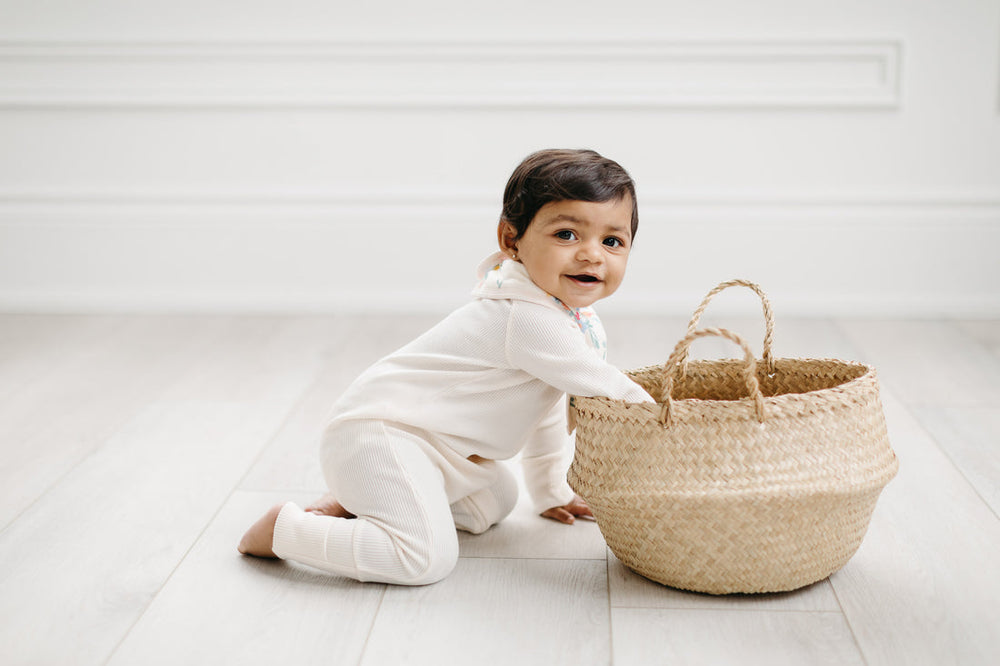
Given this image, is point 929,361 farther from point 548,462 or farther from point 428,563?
point 428,563

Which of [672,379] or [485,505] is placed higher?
[672,379]

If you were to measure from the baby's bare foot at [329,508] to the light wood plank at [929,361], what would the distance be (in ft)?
3.72

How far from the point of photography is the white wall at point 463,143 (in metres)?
2.62

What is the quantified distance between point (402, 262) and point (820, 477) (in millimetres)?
1732

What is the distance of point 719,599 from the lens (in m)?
1.27

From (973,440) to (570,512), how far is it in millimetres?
750

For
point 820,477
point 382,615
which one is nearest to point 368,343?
point 382,615

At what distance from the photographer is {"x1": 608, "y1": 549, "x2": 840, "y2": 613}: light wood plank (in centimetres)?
125

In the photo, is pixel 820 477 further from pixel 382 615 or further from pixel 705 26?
pixel 705 26

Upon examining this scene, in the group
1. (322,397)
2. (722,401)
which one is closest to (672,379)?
(722,401)

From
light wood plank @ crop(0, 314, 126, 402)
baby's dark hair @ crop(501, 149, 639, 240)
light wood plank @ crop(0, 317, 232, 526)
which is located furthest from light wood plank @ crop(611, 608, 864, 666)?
light wood plank @ crop(0, 314, 126, 402)

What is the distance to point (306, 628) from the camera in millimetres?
1223

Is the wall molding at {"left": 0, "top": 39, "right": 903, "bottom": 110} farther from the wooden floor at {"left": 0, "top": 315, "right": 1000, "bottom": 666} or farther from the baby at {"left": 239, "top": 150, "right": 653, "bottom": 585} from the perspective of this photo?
the baby at {"left": 239, "top": 150, "right": 653, "bottom": 585}

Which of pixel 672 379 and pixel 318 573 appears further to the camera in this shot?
pixel 318 573
